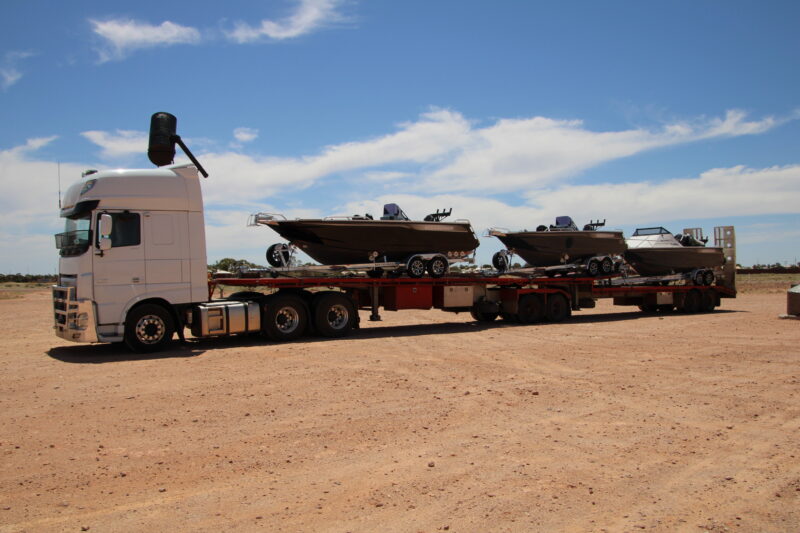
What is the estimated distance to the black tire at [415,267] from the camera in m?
17.5

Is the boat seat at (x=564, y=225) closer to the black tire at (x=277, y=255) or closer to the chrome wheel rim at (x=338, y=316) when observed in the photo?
the chrome wheel rim at (x=338, y=316)

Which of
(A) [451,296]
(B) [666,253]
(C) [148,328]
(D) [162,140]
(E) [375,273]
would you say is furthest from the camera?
(B) [666,253]

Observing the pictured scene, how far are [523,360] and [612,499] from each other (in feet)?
22.7

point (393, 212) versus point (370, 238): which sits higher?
point (393, 212)

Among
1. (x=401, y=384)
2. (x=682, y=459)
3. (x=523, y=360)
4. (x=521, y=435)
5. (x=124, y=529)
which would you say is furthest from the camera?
(x=523, y=360)

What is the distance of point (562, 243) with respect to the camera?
69.7 ft

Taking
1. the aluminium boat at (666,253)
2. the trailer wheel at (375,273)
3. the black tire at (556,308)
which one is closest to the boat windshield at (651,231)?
the aluminium boat at (666,253)

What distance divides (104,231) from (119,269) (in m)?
0.86

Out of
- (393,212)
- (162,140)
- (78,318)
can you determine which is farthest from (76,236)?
(393,212)

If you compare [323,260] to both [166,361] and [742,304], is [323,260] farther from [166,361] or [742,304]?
[742,304]

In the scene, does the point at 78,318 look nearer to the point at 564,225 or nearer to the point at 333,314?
the point at 333,314

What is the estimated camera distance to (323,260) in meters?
16.7

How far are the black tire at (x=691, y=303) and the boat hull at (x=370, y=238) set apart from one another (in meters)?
10.7

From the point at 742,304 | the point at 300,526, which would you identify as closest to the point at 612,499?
the point at 300,526
